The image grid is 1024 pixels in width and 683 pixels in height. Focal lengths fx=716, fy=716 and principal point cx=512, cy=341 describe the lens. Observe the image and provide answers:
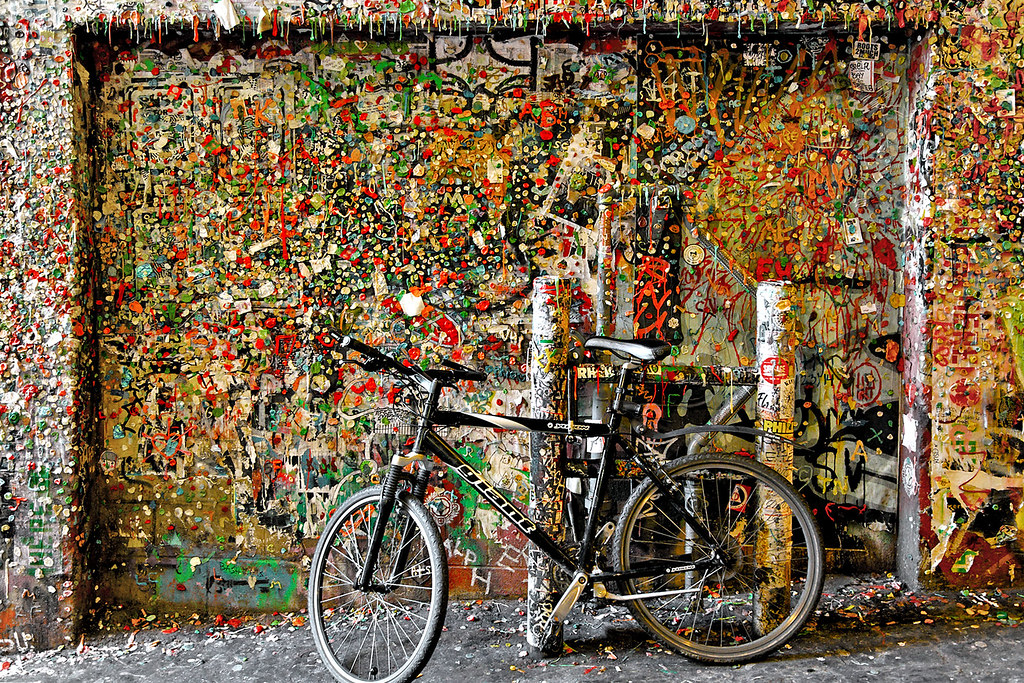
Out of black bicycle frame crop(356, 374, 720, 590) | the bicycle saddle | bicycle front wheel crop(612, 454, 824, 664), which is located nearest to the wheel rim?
black bicycle frame crop(356, 374, 720, 590)

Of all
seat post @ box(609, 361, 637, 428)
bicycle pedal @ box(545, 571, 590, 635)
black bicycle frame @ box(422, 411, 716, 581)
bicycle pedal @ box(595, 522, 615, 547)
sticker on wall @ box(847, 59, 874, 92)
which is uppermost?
sticker on wall @ box(847, 59, 874, 92)

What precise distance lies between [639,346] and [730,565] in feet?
3.34

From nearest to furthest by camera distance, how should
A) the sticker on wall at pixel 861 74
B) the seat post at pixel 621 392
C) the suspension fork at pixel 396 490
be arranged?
the suspension fork at pixel 396 490 < the seat post at pixel 621 392 < the sticker on wall at pixel 861 74

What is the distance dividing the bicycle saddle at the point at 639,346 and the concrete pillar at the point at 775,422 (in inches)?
22.0

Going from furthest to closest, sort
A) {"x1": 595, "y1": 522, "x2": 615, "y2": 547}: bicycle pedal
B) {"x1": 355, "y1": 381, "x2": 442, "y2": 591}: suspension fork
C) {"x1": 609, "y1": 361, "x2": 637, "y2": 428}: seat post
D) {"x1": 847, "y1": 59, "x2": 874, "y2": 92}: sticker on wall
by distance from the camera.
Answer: {"x1": 847, "y1": 59, "x2": 874, "y2": 92}: sticker on wall, {"x1": 595, "y1": 522, "x2": 615, "y2": 547}: bicycle pedal, {"x1": 609, "y1": 361, "x2": 637, "y2": 428}: seat post, {"x1": 355, "y1": 381, "x2": 442, "y2": 591}: suspension fork

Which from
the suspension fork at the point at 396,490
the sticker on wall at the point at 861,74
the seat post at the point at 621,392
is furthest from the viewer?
the sticker on wall at the point at 861,74

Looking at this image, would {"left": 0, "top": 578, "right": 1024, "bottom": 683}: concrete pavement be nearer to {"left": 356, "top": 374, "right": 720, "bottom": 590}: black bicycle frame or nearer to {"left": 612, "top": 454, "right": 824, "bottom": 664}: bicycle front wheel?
{"left": 612, "top": 454, "right": 824, "bottom": 664}: bicycle front wheel

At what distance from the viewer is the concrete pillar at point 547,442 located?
9.93 feet

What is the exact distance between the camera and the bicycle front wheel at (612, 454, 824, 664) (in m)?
3.04

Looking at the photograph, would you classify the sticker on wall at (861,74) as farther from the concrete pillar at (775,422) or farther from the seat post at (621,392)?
the seat post at (621,392)

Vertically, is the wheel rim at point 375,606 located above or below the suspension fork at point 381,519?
below

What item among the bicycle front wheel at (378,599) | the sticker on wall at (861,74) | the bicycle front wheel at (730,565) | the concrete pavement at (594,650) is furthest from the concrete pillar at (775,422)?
the bicycle front wheel at (378,599)

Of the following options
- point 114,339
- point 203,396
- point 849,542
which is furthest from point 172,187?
point 849,542

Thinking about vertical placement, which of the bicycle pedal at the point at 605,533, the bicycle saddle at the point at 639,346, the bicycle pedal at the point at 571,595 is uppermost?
the bicycle saddle at the point at 639,346
